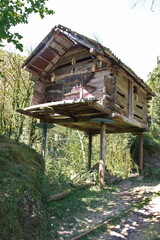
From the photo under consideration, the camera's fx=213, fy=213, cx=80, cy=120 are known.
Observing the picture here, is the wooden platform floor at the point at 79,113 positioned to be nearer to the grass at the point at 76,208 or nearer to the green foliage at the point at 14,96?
the green foliage at the point at 14,96

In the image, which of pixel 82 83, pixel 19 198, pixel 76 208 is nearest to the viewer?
pixel 19 198

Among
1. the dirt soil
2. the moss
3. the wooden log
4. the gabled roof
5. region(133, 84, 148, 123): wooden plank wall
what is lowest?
the dirt soil

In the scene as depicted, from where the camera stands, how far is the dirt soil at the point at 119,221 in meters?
4.24

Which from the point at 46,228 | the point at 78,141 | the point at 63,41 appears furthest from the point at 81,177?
the point at 78,141

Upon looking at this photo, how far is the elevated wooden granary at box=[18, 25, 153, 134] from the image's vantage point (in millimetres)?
7523

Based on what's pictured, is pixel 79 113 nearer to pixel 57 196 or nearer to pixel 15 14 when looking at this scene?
pixel 57 196

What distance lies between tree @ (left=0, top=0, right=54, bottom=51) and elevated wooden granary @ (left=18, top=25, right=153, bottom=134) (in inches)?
101

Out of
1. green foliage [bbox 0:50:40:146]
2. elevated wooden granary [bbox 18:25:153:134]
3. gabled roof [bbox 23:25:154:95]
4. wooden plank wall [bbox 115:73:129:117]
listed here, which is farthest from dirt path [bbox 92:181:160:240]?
green foliage [bbox 0:50:40:146]

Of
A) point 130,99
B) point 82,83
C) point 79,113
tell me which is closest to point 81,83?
point 82,83

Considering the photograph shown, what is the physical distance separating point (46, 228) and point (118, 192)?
411 cm

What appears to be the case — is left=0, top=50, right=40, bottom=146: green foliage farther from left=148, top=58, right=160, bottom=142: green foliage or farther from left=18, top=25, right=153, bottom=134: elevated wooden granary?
left=148, top=58, right=160, bottom=142: green foliage

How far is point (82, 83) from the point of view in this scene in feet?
26.5

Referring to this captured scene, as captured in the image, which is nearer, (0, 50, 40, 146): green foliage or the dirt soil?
the dirt soil

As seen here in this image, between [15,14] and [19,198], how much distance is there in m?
3.52
